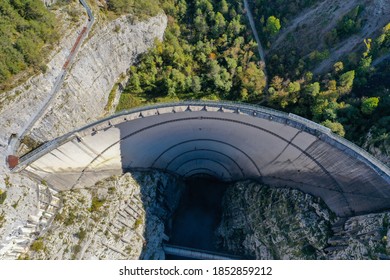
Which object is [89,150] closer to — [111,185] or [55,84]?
[111,185]

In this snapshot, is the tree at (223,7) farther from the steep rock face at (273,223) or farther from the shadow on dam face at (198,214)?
the steep rock face at (273,223)

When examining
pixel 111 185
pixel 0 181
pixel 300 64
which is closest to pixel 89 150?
pixel 111 185

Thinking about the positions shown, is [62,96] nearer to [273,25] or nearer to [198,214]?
[198,214]

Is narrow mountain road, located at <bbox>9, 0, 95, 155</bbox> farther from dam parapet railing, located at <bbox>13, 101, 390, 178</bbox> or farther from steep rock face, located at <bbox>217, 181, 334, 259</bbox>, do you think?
steep rock face, located at <bbox>217, 181, 334, 259</bbox>

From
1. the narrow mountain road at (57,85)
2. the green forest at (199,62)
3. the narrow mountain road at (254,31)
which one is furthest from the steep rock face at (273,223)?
the narrow mountain road at (57,85)

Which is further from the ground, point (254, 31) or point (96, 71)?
point (254, 31)

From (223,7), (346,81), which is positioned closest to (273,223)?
(346,81)
